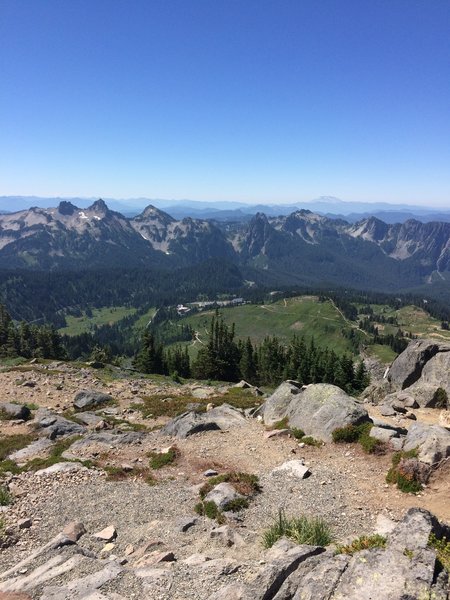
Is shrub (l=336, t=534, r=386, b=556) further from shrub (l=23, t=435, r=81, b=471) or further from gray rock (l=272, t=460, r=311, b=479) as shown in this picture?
shrub (l=23, t=435, r=81, b=471)

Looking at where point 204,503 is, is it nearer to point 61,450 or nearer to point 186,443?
point 186,443

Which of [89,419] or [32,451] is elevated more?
[32,451]

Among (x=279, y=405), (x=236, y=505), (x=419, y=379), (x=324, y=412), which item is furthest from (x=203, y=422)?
(x=419, y=379)

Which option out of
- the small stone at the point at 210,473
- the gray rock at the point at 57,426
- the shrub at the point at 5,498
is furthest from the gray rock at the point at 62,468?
the small stone at the point at 210,473

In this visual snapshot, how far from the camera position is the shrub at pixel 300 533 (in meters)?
15.2

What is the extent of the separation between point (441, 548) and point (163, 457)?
1911cm

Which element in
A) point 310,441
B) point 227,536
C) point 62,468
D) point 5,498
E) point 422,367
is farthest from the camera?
point 422,367

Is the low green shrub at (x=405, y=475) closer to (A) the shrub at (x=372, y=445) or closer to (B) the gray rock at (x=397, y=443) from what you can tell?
(B) the gray rock at (x=397, y=443)

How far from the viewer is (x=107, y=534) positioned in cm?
1828

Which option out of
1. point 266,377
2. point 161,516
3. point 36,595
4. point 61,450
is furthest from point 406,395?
point 266,377

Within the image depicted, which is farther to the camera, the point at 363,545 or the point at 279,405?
the point at 279,405

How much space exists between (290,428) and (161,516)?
14.0 metres

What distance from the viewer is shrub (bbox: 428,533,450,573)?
37.5ft

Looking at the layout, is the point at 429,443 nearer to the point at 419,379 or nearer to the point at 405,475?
the point at 405,475
